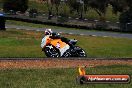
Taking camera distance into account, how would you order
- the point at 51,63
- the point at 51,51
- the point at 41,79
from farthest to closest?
the point at 51,51 < the point at 51,63 < the point at 41,79

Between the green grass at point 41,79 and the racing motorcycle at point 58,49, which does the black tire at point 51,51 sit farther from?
the green grass at point 41,79

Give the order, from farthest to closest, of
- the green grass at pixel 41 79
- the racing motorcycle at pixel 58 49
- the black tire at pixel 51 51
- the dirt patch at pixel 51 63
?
the black tire at pixel 51 51 → the racing motorcycle at pixel 58 49 → the dirt patch at pixel 51 63 → the green grass at pixel 41 79

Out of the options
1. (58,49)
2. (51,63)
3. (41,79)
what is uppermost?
(41,79)

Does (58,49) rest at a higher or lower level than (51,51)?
higher

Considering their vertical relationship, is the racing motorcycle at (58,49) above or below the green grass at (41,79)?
below

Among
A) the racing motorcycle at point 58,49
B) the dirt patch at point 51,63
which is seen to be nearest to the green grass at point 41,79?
the dirt patch at point 51,63

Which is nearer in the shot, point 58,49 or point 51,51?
point 58,49

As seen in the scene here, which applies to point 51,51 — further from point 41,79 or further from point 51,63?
point 41,79

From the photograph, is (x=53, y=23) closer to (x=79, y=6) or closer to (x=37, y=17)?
(x=37, y=17)

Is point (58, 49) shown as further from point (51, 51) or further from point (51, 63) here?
point (51, 63)

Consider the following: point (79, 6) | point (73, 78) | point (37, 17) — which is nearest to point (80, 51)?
point (73, 78)

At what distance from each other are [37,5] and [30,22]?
2865cm

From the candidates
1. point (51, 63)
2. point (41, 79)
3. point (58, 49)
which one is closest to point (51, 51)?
point (58, 49)

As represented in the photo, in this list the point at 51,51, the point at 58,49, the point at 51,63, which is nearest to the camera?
the point at 51,63
